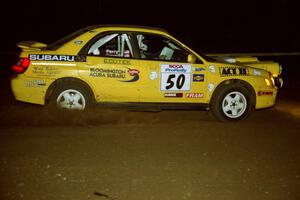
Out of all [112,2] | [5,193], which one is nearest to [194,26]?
[112,2]

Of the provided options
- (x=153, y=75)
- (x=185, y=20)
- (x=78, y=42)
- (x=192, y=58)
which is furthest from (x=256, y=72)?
(x=185, y=20)

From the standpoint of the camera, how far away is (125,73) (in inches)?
333

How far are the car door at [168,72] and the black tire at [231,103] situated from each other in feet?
0.99

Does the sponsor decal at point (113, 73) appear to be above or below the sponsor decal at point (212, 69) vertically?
below

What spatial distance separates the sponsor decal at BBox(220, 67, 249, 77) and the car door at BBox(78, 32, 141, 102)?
4.93 feet

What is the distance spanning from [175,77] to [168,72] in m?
0.15

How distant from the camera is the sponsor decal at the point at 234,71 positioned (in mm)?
8844

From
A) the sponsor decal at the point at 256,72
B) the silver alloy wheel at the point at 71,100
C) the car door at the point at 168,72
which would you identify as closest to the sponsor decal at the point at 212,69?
the car door at the point at 168,72

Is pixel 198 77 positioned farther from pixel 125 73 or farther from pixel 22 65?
pixel 22 65

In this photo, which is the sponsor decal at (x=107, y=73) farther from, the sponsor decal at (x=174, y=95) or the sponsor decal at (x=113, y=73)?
the sponsor decal at (x=174, y=95)

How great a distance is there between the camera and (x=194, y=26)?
31297mm

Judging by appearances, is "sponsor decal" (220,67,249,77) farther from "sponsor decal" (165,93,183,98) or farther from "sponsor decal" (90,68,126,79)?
"sponsor decal" (90,68,126,79)

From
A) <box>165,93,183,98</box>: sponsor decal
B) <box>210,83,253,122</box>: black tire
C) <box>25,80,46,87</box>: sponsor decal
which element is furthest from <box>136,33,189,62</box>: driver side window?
<box>25,80,46,87</box>: sponsor decal

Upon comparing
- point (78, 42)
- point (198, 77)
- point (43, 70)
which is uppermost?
point (78, 42)
